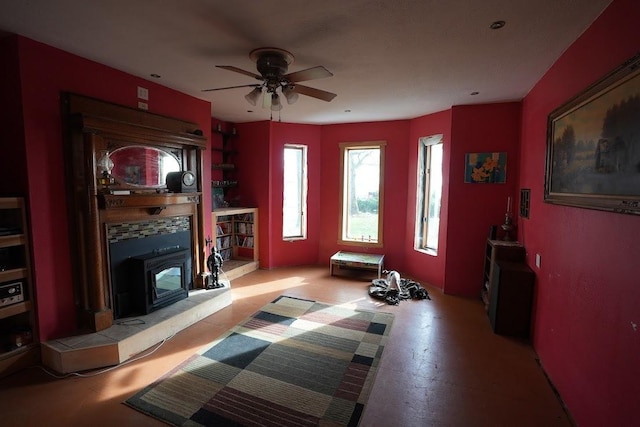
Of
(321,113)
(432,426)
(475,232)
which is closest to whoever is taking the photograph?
(432,426)

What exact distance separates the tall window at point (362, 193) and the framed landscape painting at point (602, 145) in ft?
9.68

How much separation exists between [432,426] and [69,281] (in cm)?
317

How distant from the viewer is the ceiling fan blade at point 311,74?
7.04 feet

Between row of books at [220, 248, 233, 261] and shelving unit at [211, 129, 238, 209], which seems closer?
shelving unit at [211, 129, 238, 209]

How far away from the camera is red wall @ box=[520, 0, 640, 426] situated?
152 cm

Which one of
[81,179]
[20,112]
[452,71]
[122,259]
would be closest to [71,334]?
→ [122,259]

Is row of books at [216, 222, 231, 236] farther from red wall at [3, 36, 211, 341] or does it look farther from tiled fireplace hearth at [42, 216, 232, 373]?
red wall at [3, 36, 211, 341]

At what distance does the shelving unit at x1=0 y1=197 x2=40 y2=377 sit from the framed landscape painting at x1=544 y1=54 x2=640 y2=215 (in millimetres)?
4036

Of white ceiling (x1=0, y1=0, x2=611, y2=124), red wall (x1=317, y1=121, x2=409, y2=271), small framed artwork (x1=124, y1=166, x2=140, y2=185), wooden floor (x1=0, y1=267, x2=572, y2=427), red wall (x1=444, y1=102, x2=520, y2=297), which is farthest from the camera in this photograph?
red wall (x1=317, y1=121, x2=409, y2=271)

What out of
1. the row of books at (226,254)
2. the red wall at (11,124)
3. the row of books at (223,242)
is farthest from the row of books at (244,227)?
the red wall at (11,124)

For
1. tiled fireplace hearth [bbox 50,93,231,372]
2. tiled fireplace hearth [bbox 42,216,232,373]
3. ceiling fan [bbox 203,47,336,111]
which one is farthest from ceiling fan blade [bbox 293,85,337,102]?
tiled fireplace hearth [bbox 42,216,232,373]

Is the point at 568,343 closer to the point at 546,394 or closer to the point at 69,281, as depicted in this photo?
the point at 546,394

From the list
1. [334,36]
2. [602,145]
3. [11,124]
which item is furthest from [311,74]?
[11,124]

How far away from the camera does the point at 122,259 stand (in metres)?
3.00
